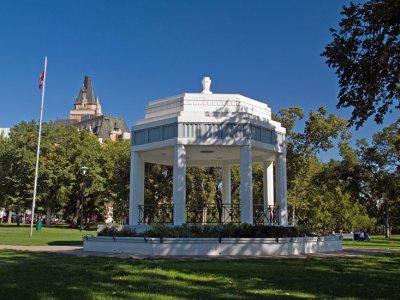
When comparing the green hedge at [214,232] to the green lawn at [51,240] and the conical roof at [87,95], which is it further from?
the conical roof at [87,95]

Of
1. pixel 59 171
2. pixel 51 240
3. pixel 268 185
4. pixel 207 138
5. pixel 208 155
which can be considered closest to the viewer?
pixel 207 138

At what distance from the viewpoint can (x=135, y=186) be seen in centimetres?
2338

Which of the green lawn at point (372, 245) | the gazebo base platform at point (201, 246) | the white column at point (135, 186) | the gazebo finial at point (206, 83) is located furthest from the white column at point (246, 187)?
the green lawn at point (372, 245)

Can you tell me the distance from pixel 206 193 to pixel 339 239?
26862 mm

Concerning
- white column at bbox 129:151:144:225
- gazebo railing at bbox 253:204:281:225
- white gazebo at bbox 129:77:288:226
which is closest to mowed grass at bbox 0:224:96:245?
white column at bbox 129:151:144:225

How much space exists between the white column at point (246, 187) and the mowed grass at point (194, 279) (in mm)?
5586

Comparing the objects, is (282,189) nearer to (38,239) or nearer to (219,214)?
(219,214)

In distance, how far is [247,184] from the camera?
66.8ft

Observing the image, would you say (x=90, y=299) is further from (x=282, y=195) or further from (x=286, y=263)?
(x=282, y=195)

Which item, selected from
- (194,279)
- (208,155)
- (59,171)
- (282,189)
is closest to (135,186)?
(208,155)

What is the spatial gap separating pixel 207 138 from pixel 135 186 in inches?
207

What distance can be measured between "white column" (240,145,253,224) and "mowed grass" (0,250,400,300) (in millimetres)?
5586

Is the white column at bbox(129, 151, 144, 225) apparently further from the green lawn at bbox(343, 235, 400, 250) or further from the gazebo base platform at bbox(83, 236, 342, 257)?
the green lawn at bbox(343, 235, 400, 250)

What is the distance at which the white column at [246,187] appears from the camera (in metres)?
20.3
